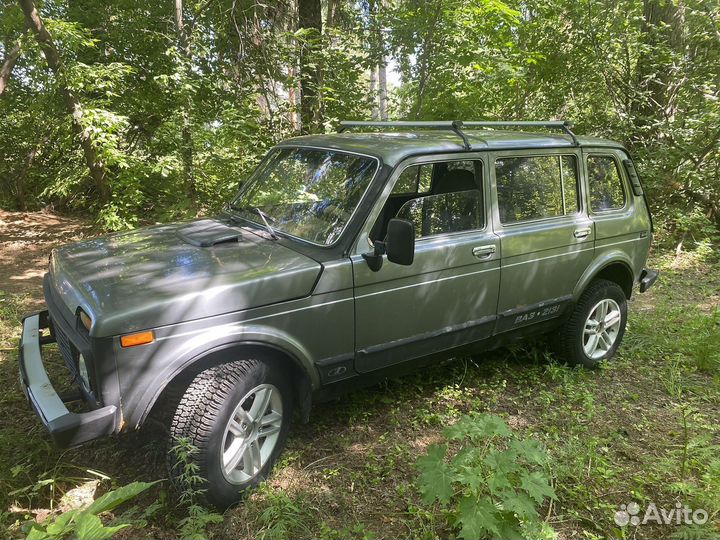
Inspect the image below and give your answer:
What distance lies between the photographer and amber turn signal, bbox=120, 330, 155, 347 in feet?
7.86

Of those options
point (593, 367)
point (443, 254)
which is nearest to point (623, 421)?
point (593, 367)

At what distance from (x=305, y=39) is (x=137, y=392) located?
252 inches

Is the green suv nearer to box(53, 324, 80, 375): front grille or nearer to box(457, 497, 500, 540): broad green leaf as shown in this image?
box(53, 324, 80, 375): front grille

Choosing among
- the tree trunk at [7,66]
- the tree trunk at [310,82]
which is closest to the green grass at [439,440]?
the tree trunk at [310,82]

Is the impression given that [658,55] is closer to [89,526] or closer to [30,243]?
[89,526]

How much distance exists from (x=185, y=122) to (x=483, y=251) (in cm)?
536

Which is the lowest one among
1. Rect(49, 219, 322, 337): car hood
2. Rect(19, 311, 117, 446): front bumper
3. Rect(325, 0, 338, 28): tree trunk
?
Rect(19, 311, 117, 446): front bumper

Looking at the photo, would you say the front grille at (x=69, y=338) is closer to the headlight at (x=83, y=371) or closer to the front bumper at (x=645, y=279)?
the headlight at (x=83, y=371)

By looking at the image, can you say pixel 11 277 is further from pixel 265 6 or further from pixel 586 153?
pixel 586 153

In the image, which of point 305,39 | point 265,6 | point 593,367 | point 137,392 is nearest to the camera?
point 137,392

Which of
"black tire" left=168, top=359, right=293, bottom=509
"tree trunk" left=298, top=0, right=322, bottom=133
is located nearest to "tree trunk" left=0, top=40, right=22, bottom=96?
"tree trunk" left=298, top=0, right=322, bottom=133

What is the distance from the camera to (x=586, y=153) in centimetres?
437

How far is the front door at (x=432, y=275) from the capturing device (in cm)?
322

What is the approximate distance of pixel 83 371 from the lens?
2.63 metres
